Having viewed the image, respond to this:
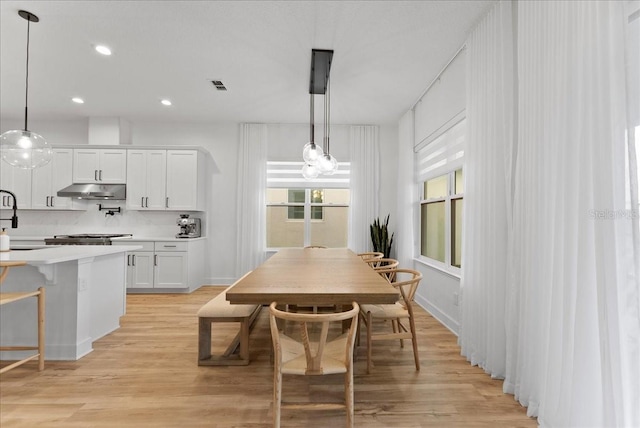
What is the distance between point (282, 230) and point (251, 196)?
87cm

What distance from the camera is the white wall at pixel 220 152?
546 centimetres

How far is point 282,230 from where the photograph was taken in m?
5.80

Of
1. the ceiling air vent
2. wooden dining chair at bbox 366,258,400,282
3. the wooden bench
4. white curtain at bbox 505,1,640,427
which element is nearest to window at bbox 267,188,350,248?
the ceiling air vent

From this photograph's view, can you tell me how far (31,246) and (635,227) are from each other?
662cm

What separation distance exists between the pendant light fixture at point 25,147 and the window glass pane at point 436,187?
4.23 m

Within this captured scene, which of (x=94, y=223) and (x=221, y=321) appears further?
(x=94, y=223)

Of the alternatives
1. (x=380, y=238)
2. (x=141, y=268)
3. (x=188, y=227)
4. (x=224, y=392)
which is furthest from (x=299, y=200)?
(x=224, y=392)

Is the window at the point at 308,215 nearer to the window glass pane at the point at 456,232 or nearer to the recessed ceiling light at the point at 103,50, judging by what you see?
the window glass pane at the point at 456,232

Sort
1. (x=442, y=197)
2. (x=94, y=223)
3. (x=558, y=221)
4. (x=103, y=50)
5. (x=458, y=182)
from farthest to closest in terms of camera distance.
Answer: (x=94, y=223) → (x=442, y=197) → (x=458, y=182) → (x=103, y=50) → (x=558, y=221)

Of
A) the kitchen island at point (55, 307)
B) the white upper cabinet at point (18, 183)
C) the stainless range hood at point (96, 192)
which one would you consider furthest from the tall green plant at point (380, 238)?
the white upper cabinet at point (18, 183)

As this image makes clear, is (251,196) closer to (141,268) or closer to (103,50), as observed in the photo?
(141,268)

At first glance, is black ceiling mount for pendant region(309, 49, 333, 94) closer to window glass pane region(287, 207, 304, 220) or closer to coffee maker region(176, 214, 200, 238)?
window glass pane region(287, 207, 304, 220)

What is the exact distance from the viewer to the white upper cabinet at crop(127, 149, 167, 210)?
5.12m

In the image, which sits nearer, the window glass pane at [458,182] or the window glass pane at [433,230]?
the window glass pane at [458,182]
